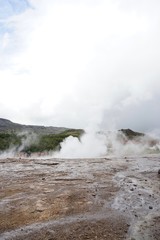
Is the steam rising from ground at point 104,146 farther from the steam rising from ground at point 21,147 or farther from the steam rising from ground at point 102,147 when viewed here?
the steam rising from ground at point 21,147

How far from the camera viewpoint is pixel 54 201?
51.4ft

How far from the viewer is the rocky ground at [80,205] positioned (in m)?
11.5

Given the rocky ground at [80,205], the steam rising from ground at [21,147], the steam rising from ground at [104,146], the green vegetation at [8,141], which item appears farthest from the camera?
the green vegetation at [8,141]

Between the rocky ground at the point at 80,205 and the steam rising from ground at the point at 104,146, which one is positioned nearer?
the rocky ground at the point at 80,205

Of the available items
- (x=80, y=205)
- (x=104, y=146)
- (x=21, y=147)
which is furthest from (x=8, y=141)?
(x=80, y=205)

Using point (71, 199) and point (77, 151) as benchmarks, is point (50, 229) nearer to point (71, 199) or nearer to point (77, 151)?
point (71, 199)

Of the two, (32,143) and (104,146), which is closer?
(104,146)

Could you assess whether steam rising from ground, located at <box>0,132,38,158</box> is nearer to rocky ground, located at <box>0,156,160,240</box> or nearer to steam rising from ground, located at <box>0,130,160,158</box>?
steam rising from ground, located at <box>0,130,160,158</box>

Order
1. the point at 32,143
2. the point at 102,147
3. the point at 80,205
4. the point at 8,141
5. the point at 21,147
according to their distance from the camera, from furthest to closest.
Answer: the point at 32,143 → the point at 8,141 → the point at 21,147 → the point at 102,147 → the point at 80,205

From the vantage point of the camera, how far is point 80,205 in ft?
49.0

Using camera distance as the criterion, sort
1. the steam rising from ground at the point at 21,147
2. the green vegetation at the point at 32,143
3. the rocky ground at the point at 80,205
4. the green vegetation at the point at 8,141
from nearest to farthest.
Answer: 1. the rocky ground at the point at 80,205
2. the steam rising from ground at the point at 21,147
3. the green vegetation at the point at 32,143
4. the green vegetation at the point at 8,141

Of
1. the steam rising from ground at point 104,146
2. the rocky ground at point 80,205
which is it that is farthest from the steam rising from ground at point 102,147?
the rocky ground at point 80,205

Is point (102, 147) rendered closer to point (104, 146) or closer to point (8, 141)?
point (104, 146)

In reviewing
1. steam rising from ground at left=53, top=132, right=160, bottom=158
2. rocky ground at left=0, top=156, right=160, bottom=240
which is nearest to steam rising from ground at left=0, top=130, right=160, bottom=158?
steam rising from ground at left=53, top=132, right=160, bottom=158
